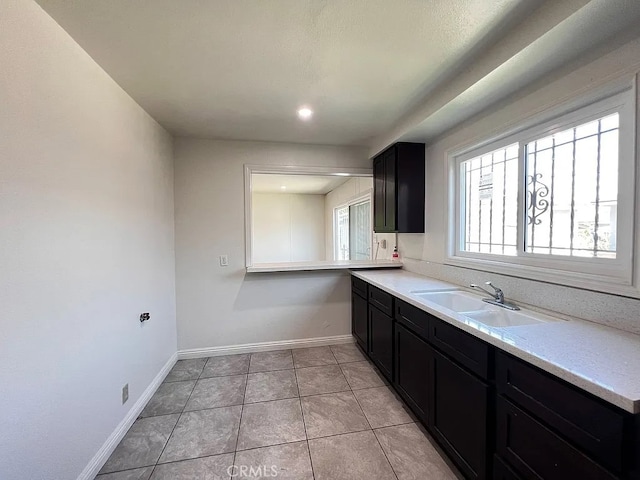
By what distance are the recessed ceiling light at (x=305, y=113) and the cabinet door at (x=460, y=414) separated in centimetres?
211

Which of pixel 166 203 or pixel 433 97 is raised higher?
pixel 433 97

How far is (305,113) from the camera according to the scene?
243cm

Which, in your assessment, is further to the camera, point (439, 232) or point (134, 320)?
point (439, 232)

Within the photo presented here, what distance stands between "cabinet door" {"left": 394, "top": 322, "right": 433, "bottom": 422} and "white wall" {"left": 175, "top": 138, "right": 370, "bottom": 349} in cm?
136

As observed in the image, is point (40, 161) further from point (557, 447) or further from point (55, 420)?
point (557, 447)

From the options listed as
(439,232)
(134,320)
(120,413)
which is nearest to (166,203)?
(134,320)

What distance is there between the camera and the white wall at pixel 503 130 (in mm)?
1278

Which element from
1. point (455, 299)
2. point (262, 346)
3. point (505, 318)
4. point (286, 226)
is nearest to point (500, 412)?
point (505, 318)

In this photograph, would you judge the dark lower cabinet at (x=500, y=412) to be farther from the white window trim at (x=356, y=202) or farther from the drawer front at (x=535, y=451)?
the white window trim at (x=356, y=202)

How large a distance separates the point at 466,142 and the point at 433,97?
47 centimetres

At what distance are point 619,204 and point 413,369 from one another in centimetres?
149

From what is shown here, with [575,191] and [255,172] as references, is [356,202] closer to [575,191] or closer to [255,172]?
[255,172]

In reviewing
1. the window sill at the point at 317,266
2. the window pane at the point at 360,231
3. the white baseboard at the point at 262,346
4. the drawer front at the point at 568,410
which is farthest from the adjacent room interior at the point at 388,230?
the window pane at the point at 360,231

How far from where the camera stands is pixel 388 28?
56.1 inches
